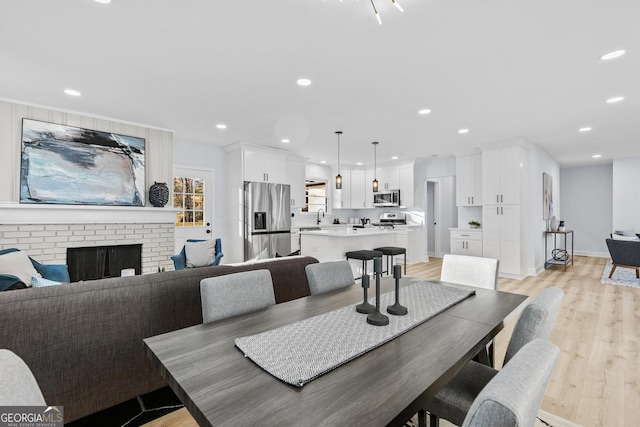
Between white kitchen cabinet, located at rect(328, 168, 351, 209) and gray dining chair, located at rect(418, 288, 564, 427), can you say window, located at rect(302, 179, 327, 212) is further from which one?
gray dining chair, located at rect(418, 288, 564, 427)

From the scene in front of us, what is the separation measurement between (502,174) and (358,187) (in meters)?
3.53

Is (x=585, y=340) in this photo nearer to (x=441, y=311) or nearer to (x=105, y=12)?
(x=441, y=311)

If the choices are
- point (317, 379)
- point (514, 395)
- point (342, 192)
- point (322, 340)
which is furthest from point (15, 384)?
point (342, 192)

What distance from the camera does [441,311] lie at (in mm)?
1468

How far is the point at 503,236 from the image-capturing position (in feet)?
18.4

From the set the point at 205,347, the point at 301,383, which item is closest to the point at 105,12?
the point at 205,347

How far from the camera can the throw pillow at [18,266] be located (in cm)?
218

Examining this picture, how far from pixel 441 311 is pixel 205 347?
107cm

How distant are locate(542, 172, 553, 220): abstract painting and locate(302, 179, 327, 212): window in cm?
486

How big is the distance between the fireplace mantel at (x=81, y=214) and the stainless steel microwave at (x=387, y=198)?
4.83 metres

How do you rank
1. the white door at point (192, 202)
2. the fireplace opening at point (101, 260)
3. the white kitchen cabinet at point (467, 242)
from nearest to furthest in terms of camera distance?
the fireplace opening at point (101, 260) → the white door at point (192, 202) → the white kitchen cabinet at point (467, 242)

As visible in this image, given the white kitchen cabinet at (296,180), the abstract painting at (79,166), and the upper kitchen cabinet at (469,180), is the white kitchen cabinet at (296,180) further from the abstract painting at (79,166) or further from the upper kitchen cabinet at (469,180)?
the upper kitchen cabinet at (469,180)

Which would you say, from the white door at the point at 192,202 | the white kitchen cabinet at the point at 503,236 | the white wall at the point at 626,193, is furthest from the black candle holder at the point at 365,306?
the white wall at the point at 626,193

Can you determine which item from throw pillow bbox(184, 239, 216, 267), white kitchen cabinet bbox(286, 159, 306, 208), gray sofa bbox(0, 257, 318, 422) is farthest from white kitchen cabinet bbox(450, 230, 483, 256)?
gray sofa bbox(0, 257, 318, 422)
